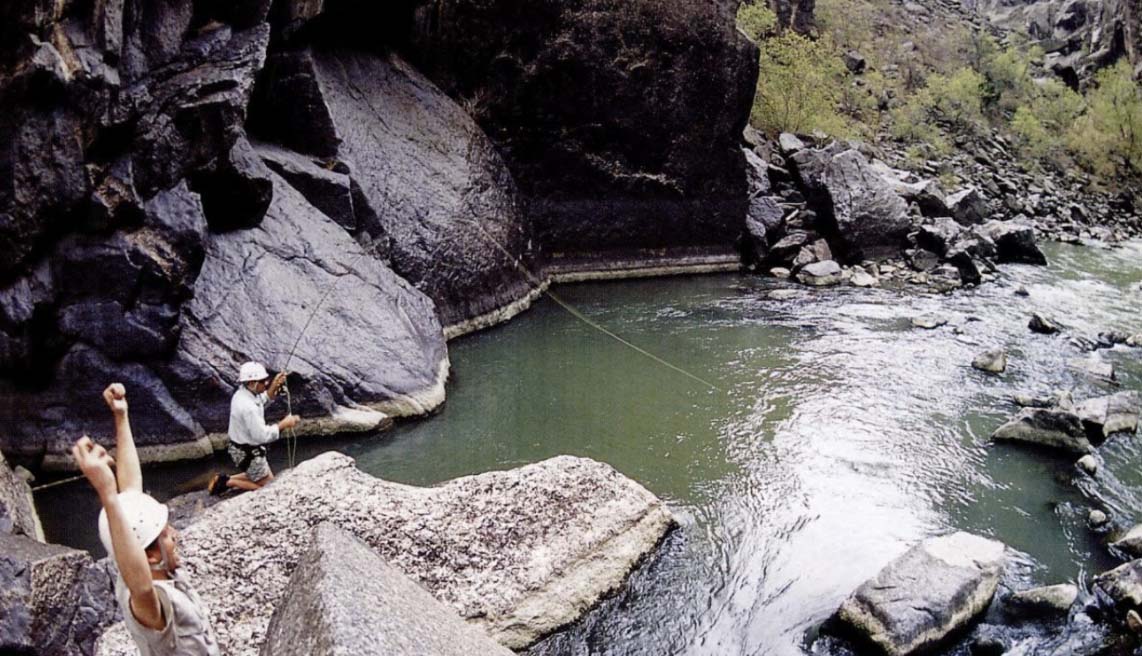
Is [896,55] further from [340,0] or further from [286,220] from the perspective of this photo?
[286,220]

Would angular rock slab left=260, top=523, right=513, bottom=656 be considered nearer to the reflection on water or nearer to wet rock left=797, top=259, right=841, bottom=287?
the reflection on water

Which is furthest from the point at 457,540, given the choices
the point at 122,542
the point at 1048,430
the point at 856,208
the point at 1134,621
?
the point at 856,208

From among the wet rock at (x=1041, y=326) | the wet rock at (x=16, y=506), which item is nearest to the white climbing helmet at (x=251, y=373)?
the wet rock at (x=16, y=506)

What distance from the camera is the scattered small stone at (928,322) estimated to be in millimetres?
15375

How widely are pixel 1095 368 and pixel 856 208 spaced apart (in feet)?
28.1

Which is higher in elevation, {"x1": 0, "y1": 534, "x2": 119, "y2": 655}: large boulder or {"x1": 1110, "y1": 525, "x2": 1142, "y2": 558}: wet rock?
{"x1": 0, "y1": 534, "x2": 119, "y2": 655}: large boulder

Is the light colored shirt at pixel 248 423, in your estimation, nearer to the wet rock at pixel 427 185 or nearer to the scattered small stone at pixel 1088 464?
the wet rock at pixel 427 185

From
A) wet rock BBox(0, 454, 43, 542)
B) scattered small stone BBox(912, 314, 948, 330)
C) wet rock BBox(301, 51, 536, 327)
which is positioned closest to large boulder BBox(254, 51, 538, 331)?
wet rock BBox(301, 51, 536, 327)

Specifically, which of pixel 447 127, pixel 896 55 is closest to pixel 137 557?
pixel 447 127

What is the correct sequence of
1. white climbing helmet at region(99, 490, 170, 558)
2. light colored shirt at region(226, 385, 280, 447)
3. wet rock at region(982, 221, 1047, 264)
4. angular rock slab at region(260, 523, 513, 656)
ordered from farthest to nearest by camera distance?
1. wet rock at region(982, 221, 1047, 264)
2. light colored shirt at region(226, 385, 280, 447)
3. angular rock slab at region(260, 523, 513, 656)
4. white climbing helmet at region(99, 490, 170, 558)

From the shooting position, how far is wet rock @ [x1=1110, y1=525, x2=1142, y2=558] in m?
7.73

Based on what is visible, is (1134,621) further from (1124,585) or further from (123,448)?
(123,448)

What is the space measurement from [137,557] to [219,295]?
7863 mm

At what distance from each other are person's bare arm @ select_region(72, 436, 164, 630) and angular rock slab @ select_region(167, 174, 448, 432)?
6.68 metres
